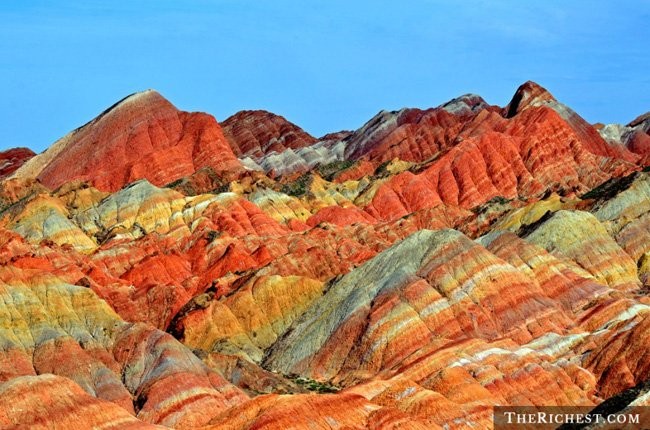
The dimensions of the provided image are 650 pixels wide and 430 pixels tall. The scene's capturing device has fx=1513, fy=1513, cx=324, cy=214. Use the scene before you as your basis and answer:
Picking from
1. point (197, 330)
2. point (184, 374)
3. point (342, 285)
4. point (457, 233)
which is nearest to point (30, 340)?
point (184, 374)

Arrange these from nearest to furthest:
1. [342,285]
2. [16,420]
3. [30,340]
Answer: [16,420] → [30,340] → [342,285]

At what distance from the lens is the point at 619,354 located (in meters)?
150

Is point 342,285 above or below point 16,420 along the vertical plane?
above

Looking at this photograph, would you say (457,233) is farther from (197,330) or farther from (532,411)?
(532,411)

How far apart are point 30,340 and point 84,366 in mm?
9407

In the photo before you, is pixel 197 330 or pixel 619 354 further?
pixel 197 330

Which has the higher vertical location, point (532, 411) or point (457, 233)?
point (457, 233)

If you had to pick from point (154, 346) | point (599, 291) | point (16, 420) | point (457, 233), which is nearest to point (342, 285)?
point (457, 233)

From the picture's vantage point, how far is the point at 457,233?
190625 millimetres

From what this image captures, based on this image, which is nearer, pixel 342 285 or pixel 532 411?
pixel 532 411

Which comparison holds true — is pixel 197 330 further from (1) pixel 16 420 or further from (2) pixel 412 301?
(1) pixel 16 420

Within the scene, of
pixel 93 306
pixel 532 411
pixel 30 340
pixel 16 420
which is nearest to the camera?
pixel 16 420

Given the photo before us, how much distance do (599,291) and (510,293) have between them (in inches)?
496

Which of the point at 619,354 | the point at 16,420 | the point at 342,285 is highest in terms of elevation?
the point at 342,285
